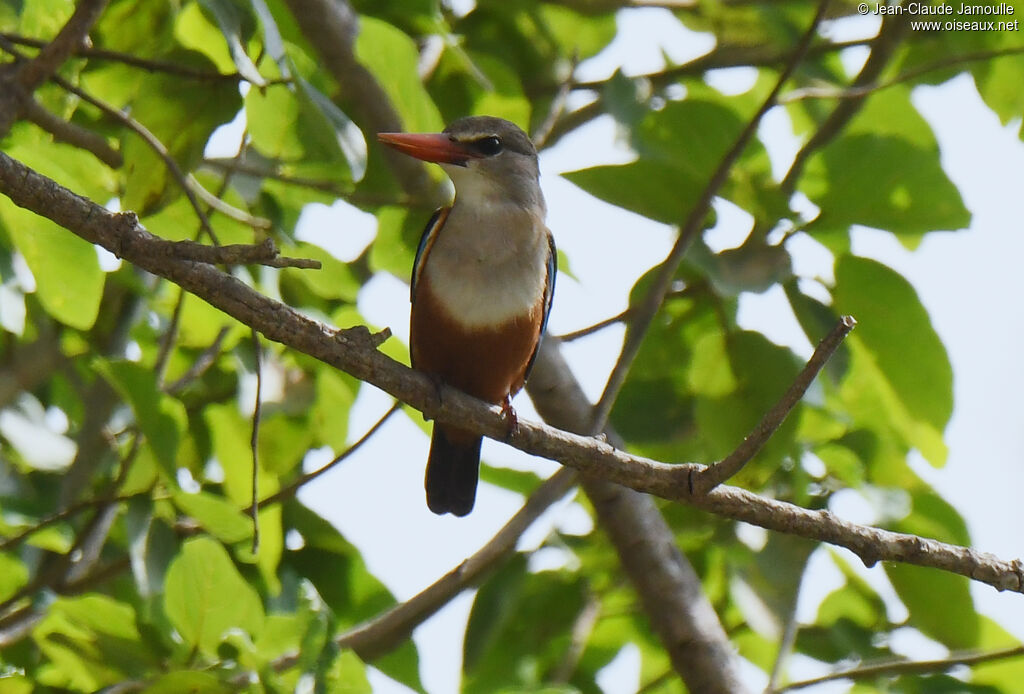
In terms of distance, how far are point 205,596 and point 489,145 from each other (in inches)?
73.5

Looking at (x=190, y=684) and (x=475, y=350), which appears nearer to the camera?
(x=190, y=684)

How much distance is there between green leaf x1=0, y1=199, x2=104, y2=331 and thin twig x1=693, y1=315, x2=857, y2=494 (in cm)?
161

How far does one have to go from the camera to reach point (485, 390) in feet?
12.0

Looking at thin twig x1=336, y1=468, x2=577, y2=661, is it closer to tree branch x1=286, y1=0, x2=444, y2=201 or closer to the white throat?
the white throat

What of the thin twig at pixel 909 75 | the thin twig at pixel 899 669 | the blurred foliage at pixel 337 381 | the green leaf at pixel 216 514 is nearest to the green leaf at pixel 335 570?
the blurred foliage at pixel 337 381

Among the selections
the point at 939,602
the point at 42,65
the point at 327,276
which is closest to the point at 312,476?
the point at 327,276

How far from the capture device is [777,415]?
8.11 ft

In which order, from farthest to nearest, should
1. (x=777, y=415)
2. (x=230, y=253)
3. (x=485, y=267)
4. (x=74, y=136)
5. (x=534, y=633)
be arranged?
1. (x=534, y=633)
2. (x=485, y=267)
3. (x=74, y=136)
4. (x=777, y=415)
5. (x=230, y=253)

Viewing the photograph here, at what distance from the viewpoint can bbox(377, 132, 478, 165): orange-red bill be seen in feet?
11.7

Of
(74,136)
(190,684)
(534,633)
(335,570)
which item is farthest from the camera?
(534,633)

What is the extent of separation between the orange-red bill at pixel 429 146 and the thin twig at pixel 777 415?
1492 millimetres

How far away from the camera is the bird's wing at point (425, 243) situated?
376 centimetres

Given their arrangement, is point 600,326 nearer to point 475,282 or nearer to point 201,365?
point 475,282

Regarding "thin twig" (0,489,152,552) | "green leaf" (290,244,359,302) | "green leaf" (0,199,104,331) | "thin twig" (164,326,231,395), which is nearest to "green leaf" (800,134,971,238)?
"green leaf" (290,244,359,302)
